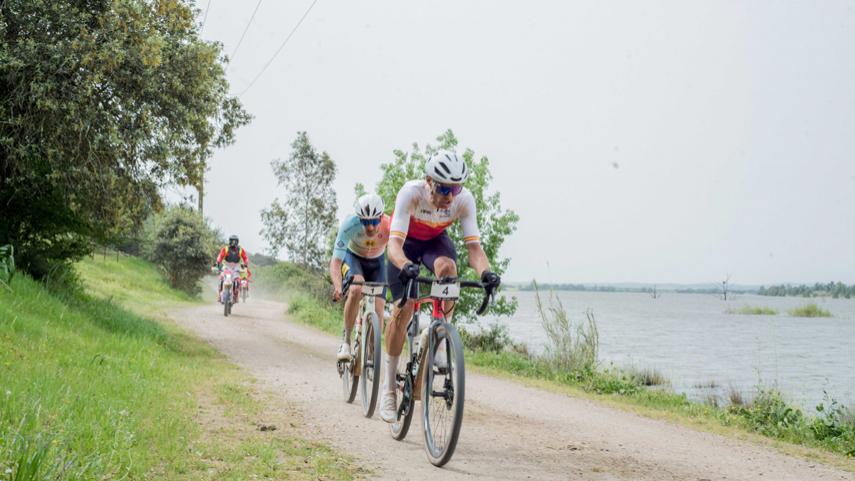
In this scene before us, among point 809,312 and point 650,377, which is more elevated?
point 809,312

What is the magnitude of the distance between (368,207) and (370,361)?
1725 millimetres

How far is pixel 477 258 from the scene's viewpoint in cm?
664

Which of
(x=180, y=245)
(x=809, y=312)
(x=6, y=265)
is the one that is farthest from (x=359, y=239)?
(x=809, y=312)

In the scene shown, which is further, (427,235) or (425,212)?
(427,235)

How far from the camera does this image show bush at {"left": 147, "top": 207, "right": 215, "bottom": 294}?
42.8 meters

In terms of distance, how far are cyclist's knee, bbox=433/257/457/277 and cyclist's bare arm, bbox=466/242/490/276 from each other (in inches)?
6.6

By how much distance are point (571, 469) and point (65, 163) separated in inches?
460

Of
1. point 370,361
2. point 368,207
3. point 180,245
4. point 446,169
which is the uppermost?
point 446,169

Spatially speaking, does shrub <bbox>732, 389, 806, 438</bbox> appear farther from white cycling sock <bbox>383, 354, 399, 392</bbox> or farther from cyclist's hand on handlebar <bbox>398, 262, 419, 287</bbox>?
cyclist's hand on handlebar <bbox>398, 262, 419, 287</bbox>

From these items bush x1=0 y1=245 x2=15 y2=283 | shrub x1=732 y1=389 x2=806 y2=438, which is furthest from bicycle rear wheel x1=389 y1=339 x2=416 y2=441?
shrub x1=732 y1=389 x2=806 y2=438

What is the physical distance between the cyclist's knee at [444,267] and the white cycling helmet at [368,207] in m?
1.43

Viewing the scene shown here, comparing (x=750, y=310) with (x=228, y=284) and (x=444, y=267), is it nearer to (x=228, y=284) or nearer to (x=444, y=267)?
(x=228, y=284)

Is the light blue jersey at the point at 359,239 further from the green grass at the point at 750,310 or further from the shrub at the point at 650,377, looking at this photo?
the green grass at the point at 750,310

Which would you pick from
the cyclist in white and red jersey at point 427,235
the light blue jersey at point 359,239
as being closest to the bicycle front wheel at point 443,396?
the cyclist in white and red jersey at point 427,235
